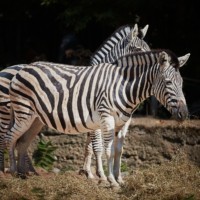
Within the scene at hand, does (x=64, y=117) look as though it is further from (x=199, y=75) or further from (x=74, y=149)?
(x=199, y=75)

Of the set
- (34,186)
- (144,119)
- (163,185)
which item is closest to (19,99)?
(34,186)

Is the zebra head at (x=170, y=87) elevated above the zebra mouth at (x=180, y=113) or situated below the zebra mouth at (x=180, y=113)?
above

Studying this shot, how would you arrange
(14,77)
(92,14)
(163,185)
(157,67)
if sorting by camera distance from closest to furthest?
1. (163,185)
2. (157,67)
3. (14,77)
4. (92,14)

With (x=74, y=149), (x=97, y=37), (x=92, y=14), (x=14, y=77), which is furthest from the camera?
(x=97, y=37)

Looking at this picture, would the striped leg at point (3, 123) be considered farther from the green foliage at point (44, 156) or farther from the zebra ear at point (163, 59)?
the zebra ear at point (163, 59)

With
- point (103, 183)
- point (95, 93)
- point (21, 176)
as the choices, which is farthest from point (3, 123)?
point (103, 183)

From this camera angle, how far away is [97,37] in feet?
57.7

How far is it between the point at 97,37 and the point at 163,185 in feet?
27.4

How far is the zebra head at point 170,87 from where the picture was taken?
398 inches

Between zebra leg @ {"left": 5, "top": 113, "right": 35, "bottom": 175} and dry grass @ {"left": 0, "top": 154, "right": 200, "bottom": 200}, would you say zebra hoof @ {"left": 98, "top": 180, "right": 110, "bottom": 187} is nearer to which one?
dry grass @ {"left": 0, "top": 154, "right": 200, "bottom": 200}

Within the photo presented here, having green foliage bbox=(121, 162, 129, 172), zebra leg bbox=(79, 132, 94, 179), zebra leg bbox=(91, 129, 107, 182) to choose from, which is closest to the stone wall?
green foliage bbox=(121, 162, 129, 172)

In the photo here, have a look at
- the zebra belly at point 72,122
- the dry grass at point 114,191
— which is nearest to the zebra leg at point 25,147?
the zebra belly at point 72,122

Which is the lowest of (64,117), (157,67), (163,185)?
(163,185)

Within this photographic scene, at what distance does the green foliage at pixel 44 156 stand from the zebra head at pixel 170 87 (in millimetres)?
3768
